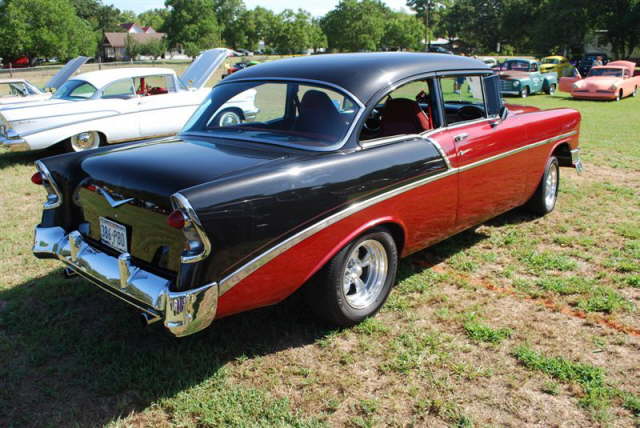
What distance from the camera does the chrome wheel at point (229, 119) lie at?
3953 millimetres

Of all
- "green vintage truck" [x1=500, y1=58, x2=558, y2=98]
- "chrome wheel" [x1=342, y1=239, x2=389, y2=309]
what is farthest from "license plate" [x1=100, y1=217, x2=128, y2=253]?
"green vintage truck" [x1=500, y1=58, x2=558, y2=98]

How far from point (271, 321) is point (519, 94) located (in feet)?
58.7

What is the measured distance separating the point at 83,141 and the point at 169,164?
692 centimetres

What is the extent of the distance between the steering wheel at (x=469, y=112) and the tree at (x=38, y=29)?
210ft

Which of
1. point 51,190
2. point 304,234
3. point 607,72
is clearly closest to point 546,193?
point 304,234

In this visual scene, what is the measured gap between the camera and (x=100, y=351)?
328 centimetres

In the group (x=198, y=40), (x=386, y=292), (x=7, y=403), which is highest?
(x=198, y=40)

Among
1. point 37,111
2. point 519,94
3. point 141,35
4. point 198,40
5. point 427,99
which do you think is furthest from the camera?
point 141,35

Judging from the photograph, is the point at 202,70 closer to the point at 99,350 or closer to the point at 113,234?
the point at 113,234

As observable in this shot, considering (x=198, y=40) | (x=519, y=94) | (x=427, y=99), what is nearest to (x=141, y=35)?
(x=198, y=40)

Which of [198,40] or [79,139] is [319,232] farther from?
[198,40]

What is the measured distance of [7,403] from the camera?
284cm

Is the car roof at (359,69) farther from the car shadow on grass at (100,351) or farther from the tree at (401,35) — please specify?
the tree at (401,35)

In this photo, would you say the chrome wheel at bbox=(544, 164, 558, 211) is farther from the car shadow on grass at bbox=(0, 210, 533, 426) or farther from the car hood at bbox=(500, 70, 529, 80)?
the car hood at bbox=(500, 70, 529, 80)
